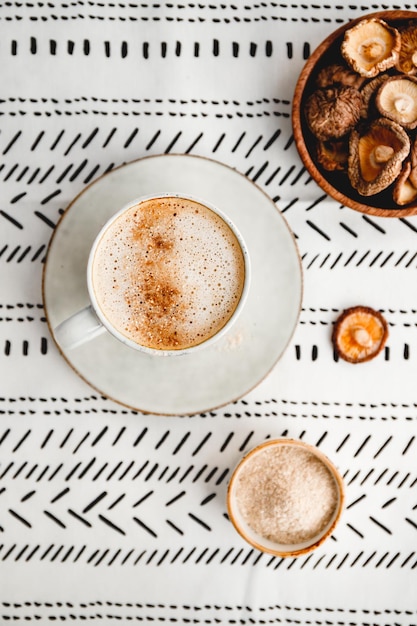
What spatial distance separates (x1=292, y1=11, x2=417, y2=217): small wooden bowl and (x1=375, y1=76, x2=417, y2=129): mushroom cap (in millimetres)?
80

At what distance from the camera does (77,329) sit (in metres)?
0.66

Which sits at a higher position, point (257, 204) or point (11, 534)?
point (257, 204)

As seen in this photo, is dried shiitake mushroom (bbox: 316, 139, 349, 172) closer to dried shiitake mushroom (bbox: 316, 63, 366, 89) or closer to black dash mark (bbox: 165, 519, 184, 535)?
dried shiitake mushroom (bbox: 316, 63, 366, 89)

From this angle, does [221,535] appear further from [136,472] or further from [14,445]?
[14,445]

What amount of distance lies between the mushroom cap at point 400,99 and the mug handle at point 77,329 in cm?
45

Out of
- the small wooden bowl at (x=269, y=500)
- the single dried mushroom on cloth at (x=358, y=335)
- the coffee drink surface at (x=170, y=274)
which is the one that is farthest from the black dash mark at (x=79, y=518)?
the single dried mushroom on cloth at (x=358, y=335)

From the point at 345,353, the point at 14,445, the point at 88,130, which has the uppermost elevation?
the point at 88,130

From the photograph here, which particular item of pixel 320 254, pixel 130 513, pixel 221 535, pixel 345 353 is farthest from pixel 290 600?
pixel 320 254

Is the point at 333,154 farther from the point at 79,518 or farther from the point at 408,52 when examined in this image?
the point at 79,518

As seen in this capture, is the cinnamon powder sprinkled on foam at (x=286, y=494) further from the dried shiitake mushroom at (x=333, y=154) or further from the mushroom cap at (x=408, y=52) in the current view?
the mushroom cap at (x=408, y=52)

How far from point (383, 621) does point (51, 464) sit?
0.54m

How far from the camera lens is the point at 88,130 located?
86 centimetres

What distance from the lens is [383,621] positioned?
2.89 ft

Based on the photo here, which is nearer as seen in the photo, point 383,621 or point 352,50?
point 352,50
